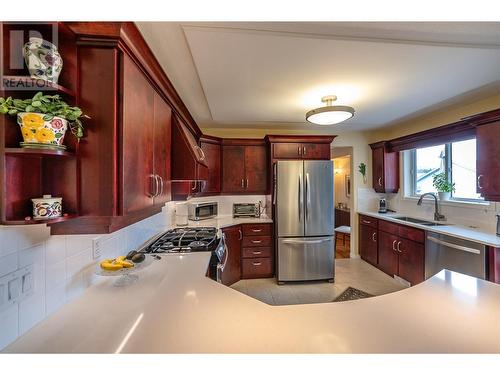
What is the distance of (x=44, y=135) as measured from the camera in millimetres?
759

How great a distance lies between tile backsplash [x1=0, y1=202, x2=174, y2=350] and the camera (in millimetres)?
775

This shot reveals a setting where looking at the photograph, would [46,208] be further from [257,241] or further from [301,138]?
[301,138]

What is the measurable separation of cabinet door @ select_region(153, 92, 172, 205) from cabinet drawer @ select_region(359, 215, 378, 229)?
3335 millimetres

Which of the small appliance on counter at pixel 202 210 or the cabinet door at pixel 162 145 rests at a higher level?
the cabinet door at pixel 162 145

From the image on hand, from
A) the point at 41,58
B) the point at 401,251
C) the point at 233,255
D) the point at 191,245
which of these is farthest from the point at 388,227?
the point at 41,58

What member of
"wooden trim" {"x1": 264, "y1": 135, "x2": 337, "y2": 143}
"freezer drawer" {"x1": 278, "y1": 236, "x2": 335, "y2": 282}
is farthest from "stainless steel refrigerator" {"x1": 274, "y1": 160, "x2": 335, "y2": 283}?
"wooden trim" {"x1": 264, "y1": 135, "x2": 337, "y2": 143}

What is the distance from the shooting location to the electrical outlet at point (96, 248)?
1.23 m

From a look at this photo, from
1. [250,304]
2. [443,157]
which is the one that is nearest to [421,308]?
[250,304]

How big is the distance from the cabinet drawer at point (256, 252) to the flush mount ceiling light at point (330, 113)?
193 centimetres

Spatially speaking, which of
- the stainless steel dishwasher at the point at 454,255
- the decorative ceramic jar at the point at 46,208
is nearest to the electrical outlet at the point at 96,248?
the decorative ceramic jar at the point at 46,208

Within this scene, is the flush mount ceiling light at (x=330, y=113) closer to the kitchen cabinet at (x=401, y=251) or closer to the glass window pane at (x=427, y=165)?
the kitchen cabinet at (x=401, y=251)

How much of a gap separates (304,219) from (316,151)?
1.12 meters

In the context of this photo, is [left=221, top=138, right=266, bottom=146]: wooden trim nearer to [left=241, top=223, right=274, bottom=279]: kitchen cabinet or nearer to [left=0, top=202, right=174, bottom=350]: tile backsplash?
[left=241, top=223, right=274, bottom=279]: kitchen cabinet
